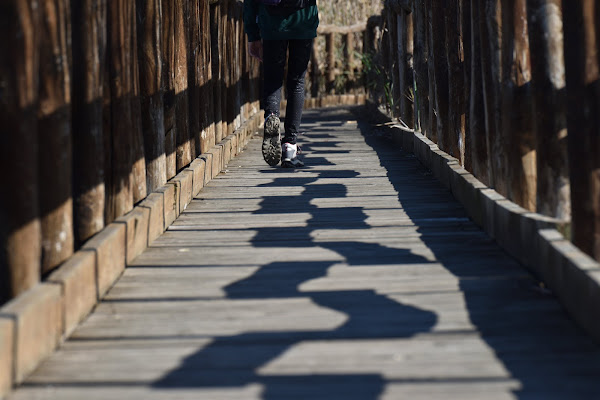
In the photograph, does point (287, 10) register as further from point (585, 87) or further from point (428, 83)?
point (585, 87)

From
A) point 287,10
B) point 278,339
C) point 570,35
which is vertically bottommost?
point 278,339

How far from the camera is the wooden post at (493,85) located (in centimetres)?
369

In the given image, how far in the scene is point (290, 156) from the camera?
630 cm

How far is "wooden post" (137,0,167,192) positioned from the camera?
4215 millimetres

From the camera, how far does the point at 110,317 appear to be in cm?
271

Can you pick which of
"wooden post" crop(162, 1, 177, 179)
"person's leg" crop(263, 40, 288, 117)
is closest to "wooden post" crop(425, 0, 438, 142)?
"person's leg" crop(263, 40, 288, 117)

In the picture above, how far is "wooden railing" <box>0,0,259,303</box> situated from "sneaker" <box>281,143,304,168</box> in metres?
0.97

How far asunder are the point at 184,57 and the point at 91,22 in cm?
194

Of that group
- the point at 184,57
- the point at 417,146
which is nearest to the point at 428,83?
the point at 417,146

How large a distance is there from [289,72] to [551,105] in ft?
10.1

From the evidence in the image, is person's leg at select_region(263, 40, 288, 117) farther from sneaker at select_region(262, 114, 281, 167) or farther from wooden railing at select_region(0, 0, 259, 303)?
wooden railing at select_region(0, 0, 259, 303)

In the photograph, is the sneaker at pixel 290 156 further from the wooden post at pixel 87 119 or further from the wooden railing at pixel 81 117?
the wooden post at pixel 87 119

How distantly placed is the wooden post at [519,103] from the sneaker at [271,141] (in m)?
2.51

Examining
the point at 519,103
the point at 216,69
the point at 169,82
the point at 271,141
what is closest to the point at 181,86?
the point at 169,82
